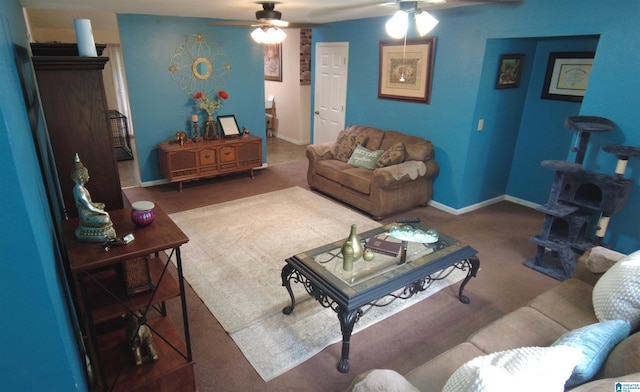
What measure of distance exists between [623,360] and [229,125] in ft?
16.8

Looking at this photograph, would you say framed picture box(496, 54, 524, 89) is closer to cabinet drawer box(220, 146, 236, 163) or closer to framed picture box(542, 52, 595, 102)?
framed picture box(542, 52, 595, 102)

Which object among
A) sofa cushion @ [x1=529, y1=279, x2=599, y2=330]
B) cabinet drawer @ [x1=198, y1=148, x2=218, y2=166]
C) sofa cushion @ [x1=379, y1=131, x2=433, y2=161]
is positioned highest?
sofa cushion @ [x1=379, y1=131, x2=433, y2=161]

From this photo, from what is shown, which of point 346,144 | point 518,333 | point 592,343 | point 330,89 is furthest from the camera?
point 330,89

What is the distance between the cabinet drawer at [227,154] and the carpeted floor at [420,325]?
1.13 metres

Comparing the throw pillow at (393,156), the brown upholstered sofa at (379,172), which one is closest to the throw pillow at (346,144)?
the brown upholstered sofa at (379,172)

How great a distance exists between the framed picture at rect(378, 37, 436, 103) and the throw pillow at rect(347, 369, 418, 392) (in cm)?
387

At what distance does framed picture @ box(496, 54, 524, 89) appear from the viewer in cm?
418

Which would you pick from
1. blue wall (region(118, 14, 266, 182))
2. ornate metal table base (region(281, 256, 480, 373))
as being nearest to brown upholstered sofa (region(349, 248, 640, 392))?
ornate metal table base (region(281, 256, 480, 373))

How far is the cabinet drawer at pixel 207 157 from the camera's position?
5.07m

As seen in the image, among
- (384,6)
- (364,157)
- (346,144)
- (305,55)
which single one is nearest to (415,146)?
(364,157)

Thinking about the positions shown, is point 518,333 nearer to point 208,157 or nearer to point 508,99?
point 508,99

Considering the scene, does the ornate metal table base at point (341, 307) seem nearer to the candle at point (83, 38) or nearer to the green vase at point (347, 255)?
the green vase at point (347, 255)

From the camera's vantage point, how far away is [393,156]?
14.5ft

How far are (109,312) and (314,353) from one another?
1.23m
